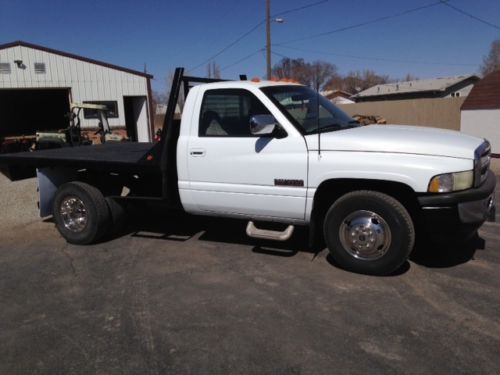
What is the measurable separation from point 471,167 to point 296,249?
2.27m

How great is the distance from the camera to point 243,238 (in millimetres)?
6281

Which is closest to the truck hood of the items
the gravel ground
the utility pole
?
the gravel ground

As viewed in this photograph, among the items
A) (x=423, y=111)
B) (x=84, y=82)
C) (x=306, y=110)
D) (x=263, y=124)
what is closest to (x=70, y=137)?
(x=84, y=82)

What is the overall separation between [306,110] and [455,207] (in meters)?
1.93

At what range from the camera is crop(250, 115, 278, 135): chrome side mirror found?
4.75 metres

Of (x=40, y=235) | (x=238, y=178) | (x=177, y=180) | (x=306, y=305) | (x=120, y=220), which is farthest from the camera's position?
(x=40, y=235)

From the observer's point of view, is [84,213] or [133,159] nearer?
[133,159]

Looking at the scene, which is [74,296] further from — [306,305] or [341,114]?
[341,114]

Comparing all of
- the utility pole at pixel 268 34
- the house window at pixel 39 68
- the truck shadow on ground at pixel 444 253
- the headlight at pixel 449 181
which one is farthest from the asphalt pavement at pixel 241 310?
the utility pole at pixel 268 34

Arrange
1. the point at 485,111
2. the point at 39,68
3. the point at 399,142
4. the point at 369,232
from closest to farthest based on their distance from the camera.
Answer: the point at 399,142 → the point at 369,232 → the point at 485,111 → the point at 39,68

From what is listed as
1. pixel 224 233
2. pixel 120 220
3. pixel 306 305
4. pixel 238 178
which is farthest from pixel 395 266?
pixel 120 220

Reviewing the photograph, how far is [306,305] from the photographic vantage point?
164 inches

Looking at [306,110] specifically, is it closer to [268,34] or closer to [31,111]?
[268,34]

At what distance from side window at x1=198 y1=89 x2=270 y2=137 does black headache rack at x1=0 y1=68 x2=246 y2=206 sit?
1.34ft
